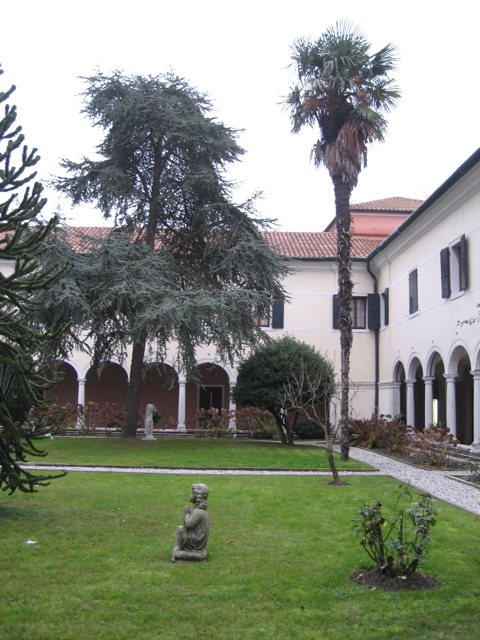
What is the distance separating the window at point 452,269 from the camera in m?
18.8

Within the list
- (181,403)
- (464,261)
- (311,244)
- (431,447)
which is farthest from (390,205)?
(431,447)

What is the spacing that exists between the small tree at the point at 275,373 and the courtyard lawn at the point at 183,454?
142 cm

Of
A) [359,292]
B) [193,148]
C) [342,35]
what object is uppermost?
[342,35]

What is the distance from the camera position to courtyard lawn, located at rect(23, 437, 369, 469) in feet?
50.2

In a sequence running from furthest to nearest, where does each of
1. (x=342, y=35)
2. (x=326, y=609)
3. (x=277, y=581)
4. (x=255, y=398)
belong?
(x=255, y=398) < (x=342, y=35) < (x=277, y=581) < (x=326, y=609)

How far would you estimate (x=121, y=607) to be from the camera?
535 cm

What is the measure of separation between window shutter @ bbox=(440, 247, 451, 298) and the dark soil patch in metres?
14.1

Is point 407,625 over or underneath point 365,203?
underneath

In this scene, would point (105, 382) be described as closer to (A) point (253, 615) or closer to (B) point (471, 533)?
(B) point (471, 533)

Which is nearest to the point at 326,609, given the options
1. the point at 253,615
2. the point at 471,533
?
the point at 253,615

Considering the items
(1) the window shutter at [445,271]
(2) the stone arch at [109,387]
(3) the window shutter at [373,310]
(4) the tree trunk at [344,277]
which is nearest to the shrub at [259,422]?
(3) the window shutter at [373,310]

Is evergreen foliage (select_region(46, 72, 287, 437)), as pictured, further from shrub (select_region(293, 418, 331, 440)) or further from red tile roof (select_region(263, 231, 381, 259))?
red tile roof (select_region(263, 231, 381, 259))

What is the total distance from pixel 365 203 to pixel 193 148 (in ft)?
53.3

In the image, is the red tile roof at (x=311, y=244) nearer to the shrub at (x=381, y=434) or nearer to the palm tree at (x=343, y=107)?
the shrub at (x=381, y=434)
